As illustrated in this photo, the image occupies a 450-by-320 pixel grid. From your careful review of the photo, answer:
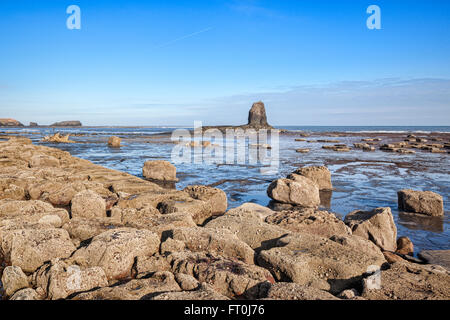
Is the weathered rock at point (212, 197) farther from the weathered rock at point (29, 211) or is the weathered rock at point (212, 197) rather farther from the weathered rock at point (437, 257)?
the weathered rock at point (437, 257)

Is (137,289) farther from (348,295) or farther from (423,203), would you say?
(423,203)

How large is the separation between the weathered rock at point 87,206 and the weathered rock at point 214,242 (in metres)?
2.13

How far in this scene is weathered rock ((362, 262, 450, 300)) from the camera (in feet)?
10.7

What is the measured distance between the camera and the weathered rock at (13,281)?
3.27 metres

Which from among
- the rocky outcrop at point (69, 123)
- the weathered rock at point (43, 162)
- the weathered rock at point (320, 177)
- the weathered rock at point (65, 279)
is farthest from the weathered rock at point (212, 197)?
the rocky outcrop at point (69, 123)

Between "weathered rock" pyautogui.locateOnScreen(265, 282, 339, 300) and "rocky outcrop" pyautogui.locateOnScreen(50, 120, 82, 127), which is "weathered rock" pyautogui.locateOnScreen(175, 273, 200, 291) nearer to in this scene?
"weathered rock" pyautogui.locateOnScreen(265, 282, 339, 300)

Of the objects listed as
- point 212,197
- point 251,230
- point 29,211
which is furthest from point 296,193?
point 29,211

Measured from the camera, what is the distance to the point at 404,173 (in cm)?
1430

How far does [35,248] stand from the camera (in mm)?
3867

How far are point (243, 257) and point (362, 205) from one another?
5.90m

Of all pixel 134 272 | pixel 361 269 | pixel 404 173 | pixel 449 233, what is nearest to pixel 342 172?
pixel 404 173

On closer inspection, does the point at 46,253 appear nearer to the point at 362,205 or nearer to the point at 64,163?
the point at 362,205

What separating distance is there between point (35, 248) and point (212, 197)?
13.7 feet
